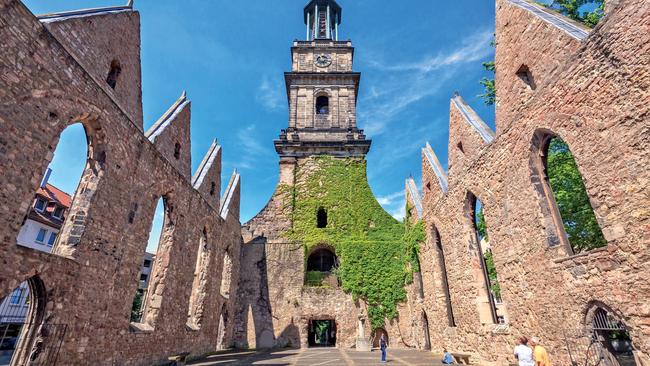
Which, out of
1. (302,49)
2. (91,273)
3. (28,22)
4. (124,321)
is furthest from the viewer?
(302,49)

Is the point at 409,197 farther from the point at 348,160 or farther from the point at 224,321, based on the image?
the point at 224,321

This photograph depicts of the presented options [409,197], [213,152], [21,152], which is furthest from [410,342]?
[21,152]

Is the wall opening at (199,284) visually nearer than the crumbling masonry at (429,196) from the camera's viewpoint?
No

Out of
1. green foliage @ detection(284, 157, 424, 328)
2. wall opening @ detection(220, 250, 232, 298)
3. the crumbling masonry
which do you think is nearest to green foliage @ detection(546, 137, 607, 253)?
the crumbling masonry

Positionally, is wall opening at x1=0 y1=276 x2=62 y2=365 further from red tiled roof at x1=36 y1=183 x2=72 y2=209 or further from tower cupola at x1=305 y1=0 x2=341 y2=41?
tower cupola at x1=305 y1=0 x2=341 y2=41

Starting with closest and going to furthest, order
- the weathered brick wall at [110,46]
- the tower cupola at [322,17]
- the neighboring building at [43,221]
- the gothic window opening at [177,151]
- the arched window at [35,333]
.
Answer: the arched window at [35,333], the weathered brick wall at [110,46], the gothic window opening at [177,151], the neighboring building at [43,221], the tower cupola at [322,17]

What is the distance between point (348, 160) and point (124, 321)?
57.4 feet

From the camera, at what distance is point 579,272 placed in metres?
6.38

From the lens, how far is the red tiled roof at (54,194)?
23672mm

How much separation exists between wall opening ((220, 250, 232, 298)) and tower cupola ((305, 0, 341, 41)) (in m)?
22.9

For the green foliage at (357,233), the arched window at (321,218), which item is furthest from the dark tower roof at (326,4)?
the arched window at (321,218)

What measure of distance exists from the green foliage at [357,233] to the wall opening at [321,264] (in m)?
1.04

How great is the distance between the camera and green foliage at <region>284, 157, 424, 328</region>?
18.2 metres

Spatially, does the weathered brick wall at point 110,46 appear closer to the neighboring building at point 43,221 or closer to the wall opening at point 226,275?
the wall opening at point 226,275
